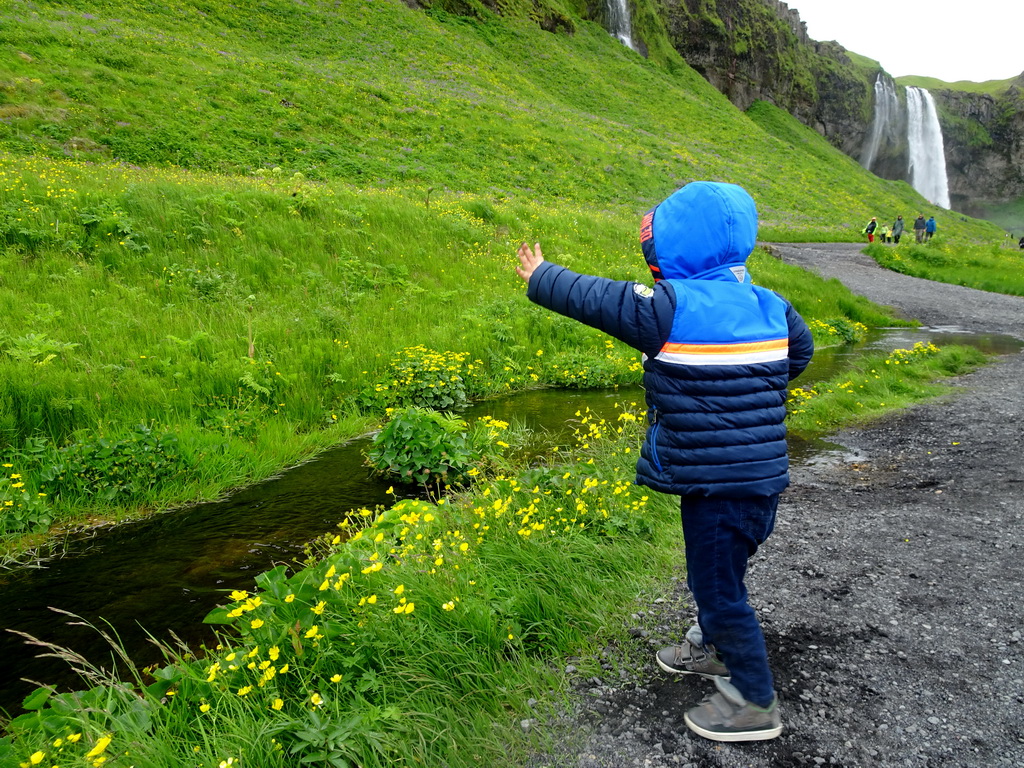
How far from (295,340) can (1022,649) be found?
28.0 feet

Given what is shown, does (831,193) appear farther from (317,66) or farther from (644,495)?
(644,495)

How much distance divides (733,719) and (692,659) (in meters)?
0.40

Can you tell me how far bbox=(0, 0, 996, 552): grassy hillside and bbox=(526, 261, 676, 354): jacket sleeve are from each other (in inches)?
194

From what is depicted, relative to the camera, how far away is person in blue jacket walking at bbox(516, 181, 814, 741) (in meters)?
2.39

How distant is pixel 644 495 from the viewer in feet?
15.6

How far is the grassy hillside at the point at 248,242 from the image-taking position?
6.61 meters

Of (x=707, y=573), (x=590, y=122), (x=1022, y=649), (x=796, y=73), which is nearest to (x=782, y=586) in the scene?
(x=1022, y=649)

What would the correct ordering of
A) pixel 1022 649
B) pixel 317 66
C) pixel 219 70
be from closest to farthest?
pixel 1022 649
pixel 219 70
pixel 317 66

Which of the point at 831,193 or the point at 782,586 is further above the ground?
the point at 831,193

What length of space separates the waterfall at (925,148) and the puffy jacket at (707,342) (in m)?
97.3

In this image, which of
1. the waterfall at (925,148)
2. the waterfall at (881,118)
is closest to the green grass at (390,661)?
the waterfall at (925,148)

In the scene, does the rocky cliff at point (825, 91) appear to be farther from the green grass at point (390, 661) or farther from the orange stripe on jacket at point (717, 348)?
the orange stripe on jacket at point (717, 348)

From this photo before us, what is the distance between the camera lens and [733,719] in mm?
2430

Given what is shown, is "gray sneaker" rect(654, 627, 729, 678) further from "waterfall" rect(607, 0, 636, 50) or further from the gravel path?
"waterfall" rect(607, 0, 636, 50)
